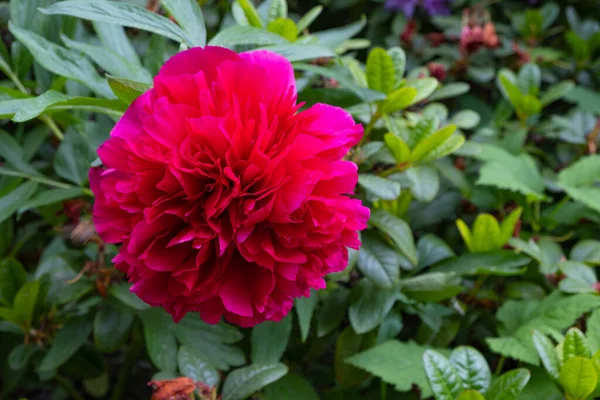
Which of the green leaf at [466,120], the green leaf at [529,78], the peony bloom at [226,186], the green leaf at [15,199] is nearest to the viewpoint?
the peony bloom at [226,186]

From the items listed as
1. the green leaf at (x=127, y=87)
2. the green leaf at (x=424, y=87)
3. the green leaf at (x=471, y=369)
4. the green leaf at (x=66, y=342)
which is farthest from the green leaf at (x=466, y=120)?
the green leaf at (x=66, y=342)

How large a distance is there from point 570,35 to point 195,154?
1.19 metres

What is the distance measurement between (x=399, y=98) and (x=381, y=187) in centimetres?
15

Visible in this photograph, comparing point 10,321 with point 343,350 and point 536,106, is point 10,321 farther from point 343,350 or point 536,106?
point 536,106

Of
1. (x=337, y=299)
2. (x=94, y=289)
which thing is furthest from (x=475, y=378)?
(x=94, y=289)

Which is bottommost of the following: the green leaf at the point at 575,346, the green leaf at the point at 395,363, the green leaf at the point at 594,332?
the green leaf at the point at 395,363

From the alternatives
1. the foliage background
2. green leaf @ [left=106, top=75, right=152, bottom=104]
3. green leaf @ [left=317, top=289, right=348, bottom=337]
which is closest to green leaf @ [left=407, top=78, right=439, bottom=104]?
the foliage background

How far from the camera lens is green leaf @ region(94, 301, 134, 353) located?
0.83 m

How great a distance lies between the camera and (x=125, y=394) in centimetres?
140

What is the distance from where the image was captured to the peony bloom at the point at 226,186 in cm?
53

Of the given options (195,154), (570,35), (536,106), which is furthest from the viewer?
(570,35)

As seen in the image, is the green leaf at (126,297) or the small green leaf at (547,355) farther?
the green leaf at (126,297)

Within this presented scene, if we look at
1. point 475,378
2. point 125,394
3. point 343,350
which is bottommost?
point 125,394

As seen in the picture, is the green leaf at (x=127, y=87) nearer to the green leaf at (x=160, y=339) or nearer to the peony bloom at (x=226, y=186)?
the peony bloom at (x=226, y=186)
